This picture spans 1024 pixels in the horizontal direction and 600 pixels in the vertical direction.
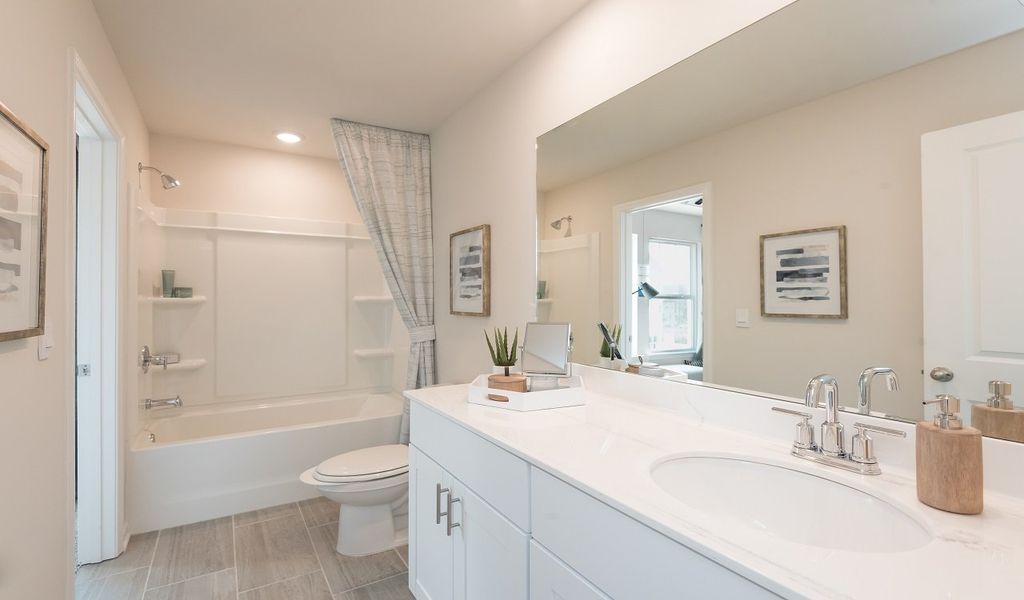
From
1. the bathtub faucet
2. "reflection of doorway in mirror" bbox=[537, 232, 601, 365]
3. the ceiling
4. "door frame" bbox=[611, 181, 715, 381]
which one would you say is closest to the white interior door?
the ceiling

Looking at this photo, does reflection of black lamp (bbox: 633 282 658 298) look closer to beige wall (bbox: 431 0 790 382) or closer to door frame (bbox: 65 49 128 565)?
beige wall (bbox: 431 0 790 382)

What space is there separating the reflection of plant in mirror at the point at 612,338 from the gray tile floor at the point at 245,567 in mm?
1319

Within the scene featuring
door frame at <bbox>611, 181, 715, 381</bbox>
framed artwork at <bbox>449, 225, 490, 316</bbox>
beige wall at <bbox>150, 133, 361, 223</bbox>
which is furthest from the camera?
beige wall at <bbox>150, 133, 361, 223</bbox>

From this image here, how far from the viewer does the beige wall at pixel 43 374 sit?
1155 mm

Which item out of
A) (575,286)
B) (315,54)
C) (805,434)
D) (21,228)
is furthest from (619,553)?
(315,54)

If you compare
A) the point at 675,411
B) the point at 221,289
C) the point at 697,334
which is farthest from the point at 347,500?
the point at 221,289

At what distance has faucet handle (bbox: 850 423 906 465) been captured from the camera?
0.97m

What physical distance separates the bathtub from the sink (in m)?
2.52

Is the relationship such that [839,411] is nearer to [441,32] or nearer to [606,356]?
[606,356]

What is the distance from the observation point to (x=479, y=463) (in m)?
1.36

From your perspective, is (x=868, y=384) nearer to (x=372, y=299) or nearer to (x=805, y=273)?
(x=805, y=273)

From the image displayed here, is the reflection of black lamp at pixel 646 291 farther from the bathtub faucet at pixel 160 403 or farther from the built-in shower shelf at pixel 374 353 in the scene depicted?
the bathtub faucet at pixel 160 403

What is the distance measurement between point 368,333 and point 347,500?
187cm

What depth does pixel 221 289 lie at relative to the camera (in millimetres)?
3436
